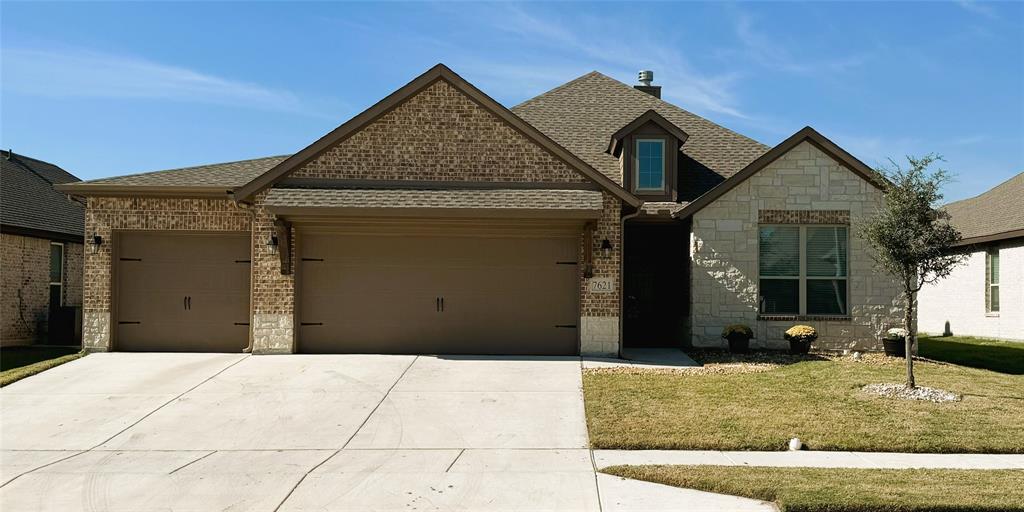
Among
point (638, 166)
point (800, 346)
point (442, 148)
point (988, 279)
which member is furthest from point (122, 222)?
point (988, 279)

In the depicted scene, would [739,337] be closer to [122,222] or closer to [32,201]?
[122,222]

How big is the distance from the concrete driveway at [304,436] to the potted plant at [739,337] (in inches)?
138

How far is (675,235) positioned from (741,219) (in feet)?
6.24

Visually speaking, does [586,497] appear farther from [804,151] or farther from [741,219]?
[804,151]

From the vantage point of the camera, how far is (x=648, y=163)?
16.8m

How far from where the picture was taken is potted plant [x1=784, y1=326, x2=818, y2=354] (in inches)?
576

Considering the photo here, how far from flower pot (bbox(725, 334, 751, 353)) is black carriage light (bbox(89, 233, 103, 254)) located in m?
12.6

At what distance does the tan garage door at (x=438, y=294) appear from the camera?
14.2m

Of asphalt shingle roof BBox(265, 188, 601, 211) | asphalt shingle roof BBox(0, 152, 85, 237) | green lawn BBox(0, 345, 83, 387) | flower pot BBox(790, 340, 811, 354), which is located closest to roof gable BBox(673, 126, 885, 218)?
asphalt shingle roof BBox(265, 188, 601, 211)

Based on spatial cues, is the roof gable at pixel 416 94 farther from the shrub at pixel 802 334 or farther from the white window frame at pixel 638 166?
the shrub at pixel 802 334

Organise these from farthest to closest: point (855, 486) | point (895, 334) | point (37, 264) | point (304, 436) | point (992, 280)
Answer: point (992, 280) → point (37, 264) → point (895, 334) → point (304, 436) → point (855, 486)

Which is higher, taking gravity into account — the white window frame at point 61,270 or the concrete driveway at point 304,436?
the white window frame at point 61,270

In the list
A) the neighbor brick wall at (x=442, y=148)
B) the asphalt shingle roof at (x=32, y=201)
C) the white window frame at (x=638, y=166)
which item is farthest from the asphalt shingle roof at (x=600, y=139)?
the asphalt shingle roof at (x=32, y=201)

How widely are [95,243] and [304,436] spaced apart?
8.00m
